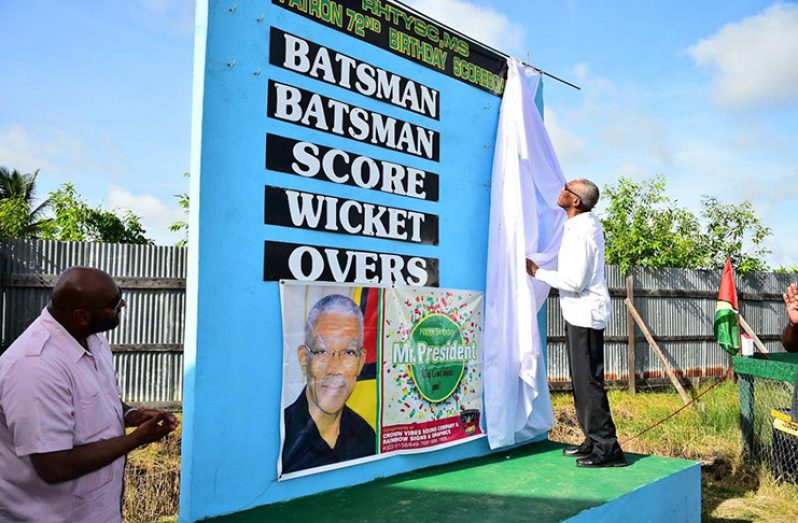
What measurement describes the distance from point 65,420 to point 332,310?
70.3 inches

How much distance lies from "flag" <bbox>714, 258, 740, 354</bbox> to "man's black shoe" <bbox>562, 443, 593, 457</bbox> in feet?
11.3

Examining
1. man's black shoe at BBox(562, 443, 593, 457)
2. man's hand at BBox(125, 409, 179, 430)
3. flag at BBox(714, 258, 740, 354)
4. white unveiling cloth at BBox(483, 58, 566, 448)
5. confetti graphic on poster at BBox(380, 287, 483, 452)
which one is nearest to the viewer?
man's hand at BBox(125, 409, 179, 430)

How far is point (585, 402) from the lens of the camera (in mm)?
4047

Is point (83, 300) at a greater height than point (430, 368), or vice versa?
point (83, 300)

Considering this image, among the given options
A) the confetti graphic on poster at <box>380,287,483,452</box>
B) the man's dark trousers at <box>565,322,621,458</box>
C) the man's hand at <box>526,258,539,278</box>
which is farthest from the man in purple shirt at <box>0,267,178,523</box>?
the man's hand at <box>526,258,539,278</box>

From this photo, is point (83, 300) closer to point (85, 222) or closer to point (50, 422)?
point (50, 422)

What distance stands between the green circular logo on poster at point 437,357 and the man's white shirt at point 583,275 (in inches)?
31.6

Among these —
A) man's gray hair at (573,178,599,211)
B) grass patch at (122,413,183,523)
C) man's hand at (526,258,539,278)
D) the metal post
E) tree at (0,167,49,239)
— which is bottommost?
grass patch at (122,413,183,523)

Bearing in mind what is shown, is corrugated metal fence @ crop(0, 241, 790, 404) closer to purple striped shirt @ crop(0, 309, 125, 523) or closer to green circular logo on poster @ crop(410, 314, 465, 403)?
green circular logo on poster @ crop(410, 314, 465, 403)

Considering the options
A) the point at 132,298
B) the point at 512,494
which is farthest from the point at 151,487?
the point at 512,494

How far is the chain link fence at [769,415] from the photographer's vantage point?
523 centimetres

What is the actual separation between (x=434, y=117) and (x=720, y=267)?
10320mm

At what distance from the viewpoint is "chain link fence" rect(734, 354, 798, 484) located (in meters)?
5.23

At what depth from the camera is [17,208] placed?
55.2 ft
